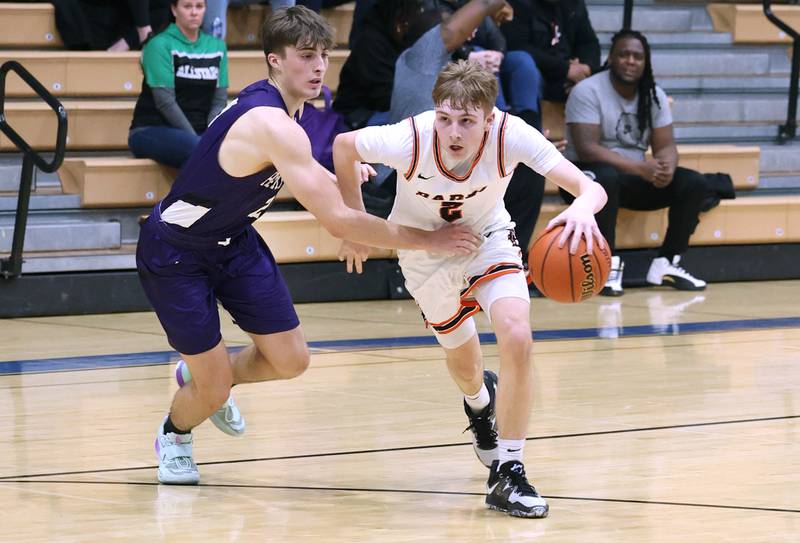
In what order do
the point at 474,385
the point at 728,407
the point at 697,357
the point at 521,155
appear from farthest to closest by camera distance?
the point at 697,357 → the point at 728,407 → the point at 474,385 → the point at 521,155

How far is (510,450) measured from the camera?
365 cm

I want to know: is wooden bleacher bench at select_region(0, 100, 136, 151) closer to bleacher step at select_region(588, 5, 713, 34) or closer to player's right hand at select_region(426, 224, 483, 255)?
bleacher step at select_region(588, 5, 713, 34)

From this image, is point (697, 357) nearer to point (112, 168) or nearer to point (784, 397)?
point (784, 397)

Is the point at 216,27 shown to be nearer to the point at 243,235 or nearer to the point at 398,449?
the point at 243,235

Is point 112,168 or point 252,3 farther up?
point 252,3

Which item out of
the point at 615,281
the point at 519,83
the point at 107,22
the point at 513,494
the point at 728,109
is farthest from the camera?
the point at 728,109

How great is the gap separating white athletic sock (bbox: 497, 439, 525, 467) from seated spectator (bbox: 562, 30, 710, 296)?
491cm

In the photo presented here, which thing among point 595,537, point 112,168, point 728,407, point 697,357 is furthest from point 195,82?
point 595,537

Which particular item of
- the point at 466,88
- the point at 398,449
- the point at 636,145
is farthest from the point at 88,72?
the point at 466,88

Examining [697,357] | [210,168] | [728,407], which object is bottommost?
[697,357]

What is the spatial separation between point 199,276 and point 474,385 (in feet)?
2.93

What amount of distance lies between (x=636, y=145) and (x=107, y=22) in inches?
138

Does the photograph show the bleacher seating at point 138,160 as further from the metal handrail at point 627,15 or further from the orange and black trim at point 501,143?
the orange and black trim at point 501,143

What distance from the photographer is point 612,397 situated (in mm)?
5203
